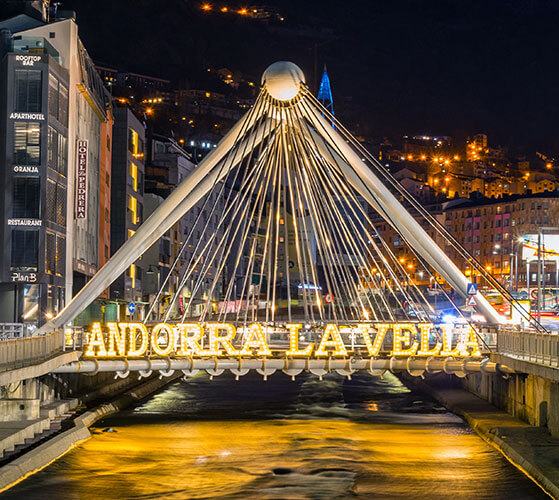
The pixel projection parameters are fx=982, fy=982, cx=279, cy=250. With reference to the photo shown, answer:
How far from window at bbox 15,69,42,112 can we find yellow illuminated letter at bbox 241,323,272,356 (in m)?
26.2

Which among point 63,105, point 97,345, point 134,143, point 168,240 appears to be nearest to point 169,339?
point 97,345

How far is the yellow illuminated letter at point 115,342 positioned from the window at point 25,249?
2019cm

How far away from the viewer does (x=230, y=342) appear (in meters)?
44.8

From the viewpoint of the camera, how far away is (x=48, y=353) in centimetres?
4103

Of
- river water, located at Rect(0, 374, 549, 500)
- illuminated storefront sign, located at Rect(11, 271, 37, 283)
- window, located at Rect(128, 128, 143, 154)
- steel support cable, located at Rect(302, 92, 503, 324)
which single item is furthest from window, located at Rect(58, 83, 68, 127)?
steel support cable, located at Rect(302, 92, 503, 324)

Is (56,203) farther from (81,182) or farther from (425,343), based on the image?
(425,343)

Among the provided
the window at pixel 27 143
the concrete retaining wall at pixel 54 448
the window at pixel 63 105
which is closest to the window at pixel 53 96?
the window at pixel 63 105

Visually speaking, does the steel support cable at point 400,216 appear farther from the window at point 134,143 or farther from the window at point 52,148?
the window at point 134,143

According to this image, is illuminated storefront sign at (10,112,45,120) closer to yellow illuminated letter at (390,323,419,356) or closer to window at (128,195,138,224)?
window at (128,195,138,224)

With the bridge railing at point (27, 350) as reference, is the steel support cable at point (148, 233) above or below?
above

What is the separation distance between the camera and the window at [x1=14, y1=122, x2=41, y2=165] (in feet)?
206

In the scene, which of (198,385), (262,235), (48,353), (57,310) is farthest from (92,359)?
(262,235)

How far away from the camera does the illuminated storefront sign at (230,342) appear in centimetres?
4344

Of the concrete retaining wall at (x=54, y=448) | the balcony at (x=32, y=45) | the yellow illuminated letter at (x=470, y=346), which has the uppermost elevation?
the balcony at (x=32, y=45)
